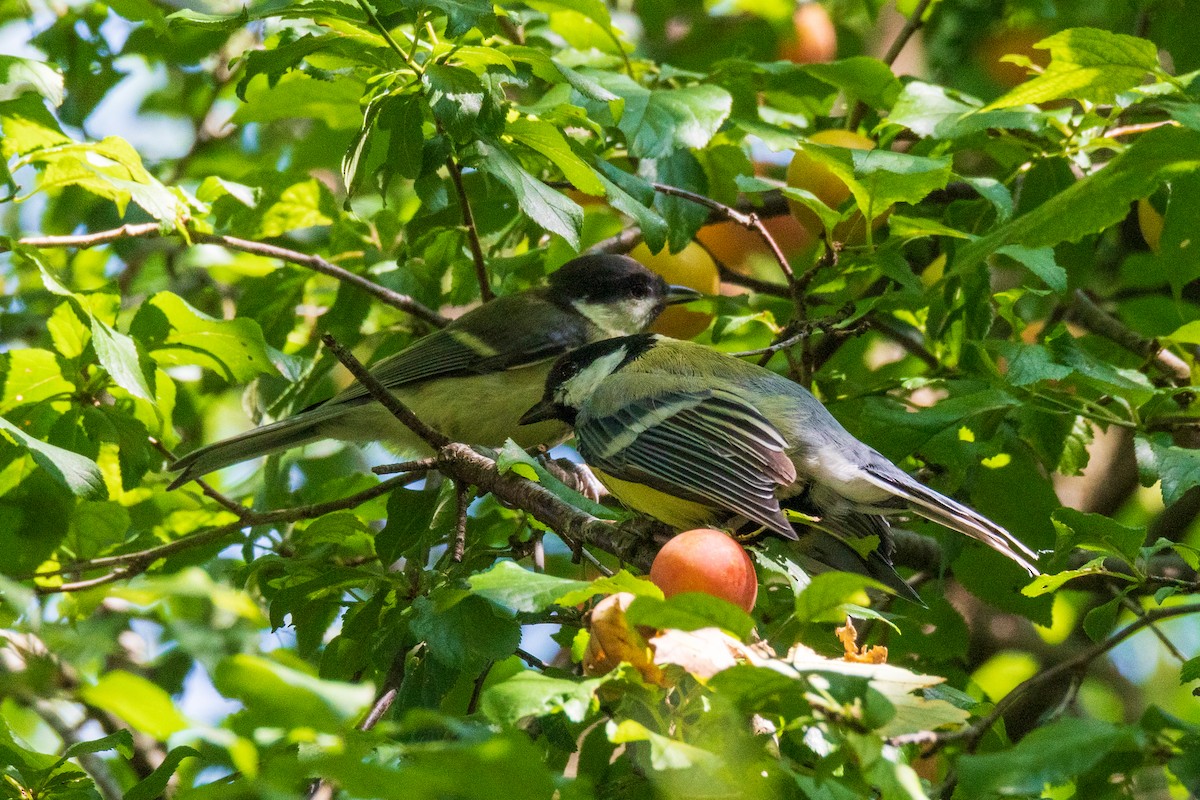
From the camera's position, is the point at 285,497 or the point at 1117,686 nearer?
the point at 285,497

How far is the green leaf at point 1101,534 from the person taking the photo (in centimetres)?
225

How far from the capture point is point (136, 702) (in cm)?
118

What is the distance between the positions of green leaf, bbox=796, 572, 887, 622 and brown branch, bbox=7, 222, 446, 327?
6.84 ft

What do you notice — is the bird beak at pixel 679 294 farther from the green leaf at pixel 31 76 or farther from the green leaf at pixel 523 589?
the green leaf at pixel 523 589

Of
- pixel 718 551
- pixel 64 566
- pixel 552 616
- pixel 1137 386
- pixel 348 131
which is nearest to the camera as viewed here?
pixel 718 551

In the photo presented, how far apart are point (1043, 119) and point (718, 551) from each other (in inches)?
65.4

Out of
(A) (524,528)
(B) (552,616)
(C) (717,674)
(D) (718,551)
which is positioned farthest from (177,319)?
(C) (717,674)

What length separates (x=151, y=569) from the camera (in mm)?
3393

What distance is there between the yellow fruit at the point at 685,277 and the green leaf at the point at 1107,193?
74.4 inches

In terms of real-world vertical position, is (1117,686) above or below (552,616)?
below

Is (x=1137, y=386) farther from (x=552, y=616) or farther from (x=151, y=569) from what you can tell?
(x=151, y=569)

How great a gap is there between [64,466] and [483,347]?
1976mm

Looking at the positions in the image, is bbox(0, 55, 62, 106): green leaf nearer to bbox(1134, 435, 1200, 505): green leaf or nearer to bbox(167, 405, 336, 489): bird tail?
bbox(167, 405, 336, 489): bird tail

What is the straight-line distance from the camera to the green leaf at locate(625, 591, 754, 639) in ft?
5.06
